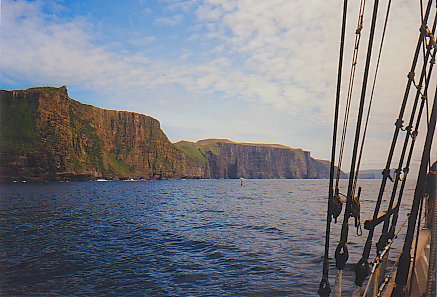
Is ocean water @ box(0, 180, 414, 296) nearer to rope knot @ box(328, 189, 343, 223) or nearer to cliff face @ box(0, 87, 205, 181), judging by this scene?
rope knot @ box(328, 189, 343, 223)

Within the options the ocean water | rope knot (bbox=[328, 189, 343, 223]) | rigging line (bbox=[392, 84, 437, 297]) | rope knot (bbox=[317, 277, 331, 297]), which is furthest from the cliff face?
rigging line (bbox=[392, 84, 437, 297])

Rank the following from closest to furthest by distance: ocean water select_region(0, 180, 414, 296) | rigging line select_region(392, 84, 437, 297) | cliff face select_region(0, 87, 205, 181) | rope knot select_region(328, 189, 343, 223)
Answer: rigging line select_region(392, 84, 437, 297)
rope knot select_region(328, 189, 343, 223)
ocean water select_region(0, 180, 414, 296)
cliff face select_region(0, 87, 205, 181)

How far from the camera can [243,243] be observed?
77.9ft

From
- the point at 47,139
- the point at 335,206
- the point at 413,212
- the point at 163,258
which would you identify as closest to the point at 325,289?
the point at 335,206

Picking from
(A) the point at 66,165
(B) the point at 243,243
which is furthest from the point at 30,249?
(A) the point at 66,165

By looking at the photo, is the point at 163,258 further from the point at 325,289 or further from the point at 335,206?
the point at 335,206

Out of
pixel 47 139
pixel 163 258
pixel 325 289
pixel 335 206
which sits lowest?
pixel 163 258

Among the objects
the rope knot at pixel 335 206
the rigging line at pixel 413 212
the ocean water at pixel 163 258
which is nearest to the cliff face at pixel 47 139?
the ocean water at pixel 163 258

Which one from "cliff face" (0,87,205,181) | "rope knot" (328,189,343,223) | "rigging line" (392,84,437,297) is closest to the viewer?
"rigging line" (392,84,437,297)

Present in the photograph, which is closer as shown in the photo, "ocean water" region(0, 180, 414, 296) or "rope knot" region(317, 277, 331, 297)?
"rope knot" region(317, 277, 331, 297)

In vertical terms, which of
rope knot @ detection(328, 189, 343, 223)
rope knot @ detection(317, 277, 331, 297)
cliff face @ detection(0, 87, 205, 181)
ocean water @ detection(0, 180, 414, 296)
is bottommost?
ocean water @ detection(0, 180, 414, 296)

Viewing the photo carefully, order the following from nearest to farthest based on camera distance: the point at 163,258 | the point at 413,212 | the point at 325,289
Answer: the point at 413,212 < the point at 325,289 < the point at 163,258

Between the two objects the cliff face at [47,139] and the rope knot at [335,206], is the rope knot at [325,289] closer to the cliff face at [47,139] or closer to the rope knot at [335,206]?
the rope knot at [335,206]

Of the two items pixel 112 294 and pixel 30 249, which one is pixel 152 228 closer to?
pixel 30 249
